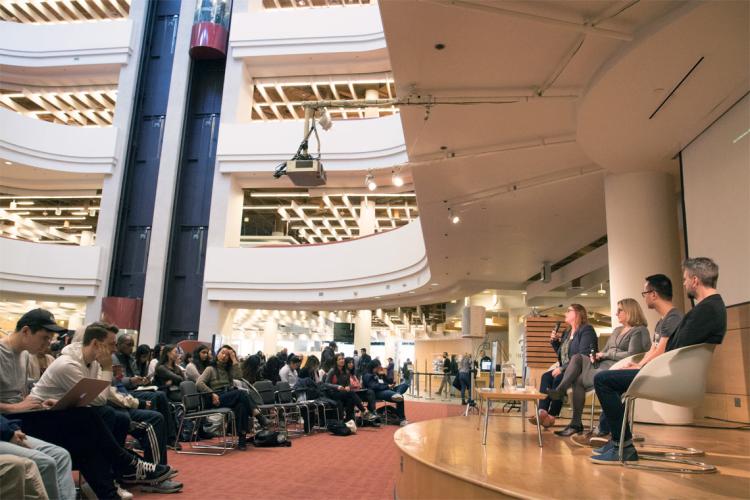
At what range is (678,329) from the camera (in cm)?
315

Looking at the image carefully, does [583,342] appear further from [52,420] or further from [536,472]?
[52,420]

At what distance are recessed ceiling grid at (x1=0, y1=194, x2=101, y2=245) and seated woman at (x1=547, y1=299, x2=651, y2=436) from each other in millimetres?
18432

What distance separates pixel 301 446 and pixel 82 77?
1691 cm

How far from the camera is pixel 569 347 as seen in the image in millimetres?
4879

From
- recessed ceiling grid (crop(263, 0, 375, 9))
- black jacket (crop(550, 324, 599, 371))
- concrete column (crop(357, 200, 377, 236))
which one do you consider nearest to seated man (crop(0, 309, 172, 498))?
black jacket (crop(550, 324, 599, 371))

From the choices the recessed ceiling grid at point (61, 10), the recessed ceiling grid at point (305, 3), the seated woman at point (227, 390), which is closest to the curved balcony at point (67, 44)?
the recessed ceiling grid at point (61, 10)

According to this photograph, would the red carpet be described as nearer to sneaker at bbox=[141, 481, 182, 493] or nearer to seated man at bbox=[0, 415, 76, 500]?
sneaker at bbox=[141, 481, 182, 493]

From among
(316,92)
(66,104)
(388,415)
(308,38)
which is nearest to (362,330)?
(316,92)

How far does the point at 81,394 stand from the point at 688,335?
3526 mm

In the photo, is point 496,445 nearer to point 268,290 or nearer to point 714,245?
point 714,245

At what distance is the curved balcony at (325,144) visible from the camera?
50.3ft

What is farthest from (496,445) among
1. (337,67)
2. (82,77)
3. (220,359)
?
(82,77)

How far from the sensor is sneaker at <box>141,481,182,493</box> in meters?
3.90

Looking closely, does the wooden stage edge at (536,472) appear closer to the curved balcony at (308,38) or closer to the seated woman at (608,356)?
the seated woman at (608,356)
